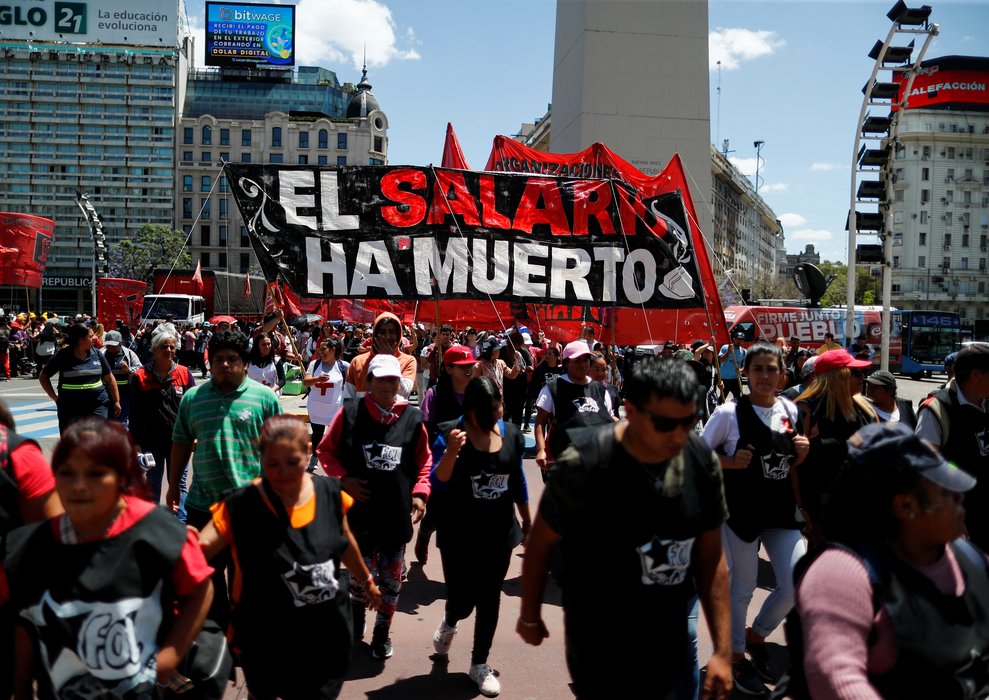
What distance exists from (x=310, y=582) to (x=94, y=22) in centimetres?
9264

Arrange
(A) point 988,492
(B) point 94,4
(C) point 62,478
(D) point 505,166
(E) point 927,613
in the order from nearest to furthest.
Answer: (E) point 927,613 < (C) point 62,478 < (A) point 988,492 < (D) point 505,166 < (B) point 94,4

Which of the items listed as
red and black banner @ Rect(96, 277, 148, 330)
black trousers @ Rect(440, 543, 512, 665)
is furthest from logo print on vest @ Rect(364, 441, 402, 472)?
red and black banner @ Rect(96, 277, 148, 330)

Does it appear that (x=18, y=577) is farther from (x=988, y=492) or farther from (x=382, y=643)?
(x=988, y=492)

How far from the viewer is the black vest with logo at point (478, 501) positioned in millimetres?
4156

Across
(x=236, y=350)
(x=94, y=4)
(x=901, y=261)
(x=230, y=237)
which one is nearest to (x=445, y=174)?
(x=236, y=350)

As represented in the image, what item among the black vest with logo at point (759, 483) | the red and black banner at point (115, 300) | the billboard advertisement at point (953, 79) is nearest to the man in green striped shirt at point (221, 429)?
the black vest with logo at point (759, 483)

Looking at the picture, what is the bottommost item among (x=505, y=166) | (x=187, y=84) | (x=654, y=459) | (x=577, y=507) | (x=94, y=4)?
(x=577, y=507)

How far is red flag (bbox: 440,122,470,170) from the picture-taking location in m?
10.8

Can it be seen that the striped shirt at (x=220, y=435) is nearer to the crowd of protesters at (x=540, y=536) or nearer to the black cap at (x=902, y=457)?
the crowd of protesters at (x=540, y=536)

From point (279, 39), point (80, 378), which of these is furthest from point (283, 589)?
point (279, 39)

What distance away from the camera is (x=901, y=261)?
90.6 metres

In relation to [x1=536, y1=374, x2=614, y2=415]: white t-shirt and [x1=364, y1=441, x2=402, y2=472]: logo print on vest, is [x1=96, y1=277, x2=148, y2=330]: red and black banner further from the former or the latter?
[x1=364, y1=441, x2=402, y2=472]: logo print on vest

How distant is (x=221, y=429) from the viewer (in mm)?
4043

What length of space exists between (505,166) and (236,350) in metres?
7.35
